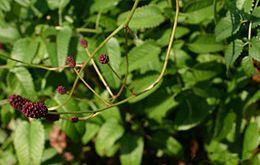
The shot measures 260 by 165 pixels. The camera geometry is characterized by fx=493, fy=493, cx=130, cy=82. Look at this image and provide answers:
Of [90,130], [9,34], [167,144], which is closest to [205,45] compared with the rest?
[167,144]

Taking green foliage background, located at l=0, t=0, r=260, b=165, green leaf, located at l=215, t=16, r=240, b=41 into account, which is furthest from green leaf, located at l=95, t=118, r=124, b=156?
green leaf, located at l=215, t=16, r=240, b=41

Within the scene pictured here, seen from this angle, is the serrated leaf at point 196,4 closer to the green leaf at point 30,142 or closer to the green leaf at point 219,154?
the green leaf at point 219,154

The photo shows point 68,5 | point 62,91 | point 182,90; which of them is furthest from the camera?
point 68,5

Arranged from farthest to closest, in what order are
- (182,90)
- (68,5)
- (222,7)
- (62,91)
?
(68,5) → (182,90) → (222,7) → (62,91)

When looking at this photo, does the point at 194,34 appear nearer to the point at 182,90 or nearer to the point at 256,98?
the point at 182,90

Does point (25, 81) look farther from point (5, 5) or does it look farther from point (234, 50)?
point (234, 50)

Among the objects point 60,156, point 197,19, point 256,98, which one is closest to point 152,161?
point 60,156
